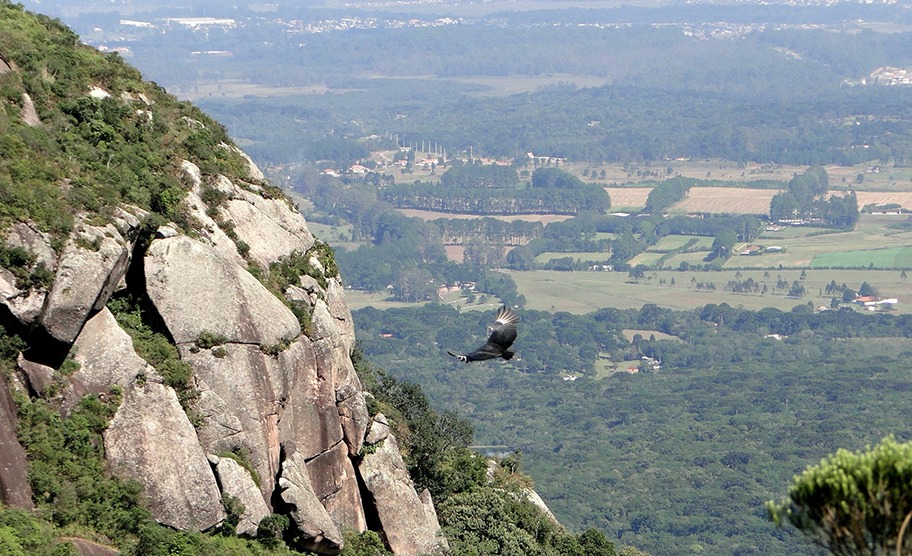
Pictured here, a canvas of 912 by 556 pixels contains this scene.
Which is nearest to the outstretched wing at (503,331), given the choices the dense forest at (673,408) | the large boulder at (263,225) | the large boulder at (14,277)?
the large boulder at (263,225)

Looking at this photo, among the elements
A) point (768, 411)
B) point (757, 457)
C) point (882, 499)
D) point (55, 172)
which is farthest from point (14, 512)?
point (768, 411)

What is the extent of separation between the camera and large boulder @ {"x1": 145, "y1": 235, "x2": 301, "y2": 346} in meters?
33.7

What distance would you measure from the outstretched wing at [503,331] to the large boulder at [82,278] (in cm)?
838

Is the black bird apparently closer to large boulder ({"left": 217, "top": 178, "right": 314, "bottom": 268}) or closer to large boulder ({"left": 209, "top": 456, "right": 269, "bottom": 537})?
large boulder ({"left": 209, "top": 456, "right": 269, "bottom": 537})

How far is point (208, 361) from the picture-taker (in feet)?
110

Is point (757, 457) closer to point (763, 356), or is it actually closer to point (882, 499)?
point (763, 356)

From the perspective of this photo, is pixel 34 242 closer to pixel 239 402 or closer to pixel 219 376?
pixel 219 376

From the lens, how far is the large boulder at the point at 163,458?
31141 millimetres

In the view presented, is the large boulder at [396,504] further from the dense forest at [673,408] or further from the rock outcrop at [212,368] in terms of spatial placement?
the dense forest at [673,408]

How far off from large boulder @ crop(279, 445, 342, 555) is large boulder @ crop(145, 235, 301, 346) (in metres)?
2.98

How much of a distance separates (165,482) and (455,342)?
160 m

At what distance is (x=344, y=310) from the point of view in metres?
41.2

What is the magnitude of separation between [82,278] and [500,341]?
29.2 ft

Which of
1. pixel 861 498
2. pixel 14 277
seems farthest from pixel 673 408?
pixel 861 498
